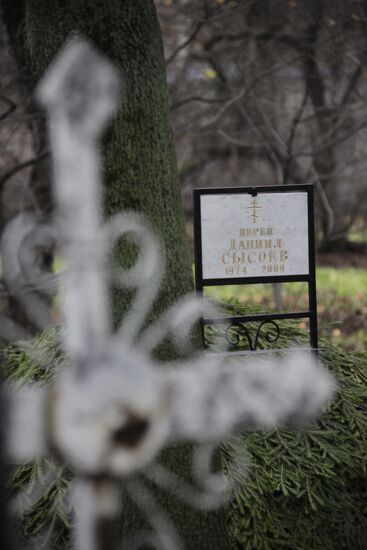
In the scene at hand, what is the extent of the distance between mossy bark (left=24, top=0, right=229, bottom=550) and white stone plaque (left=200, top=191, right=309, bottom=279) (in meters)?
0.84

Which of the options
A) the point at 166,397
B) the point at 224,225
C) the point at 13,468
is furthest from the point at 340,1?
the point at 166,397

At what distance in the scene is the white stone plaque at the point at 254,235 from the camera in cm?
299

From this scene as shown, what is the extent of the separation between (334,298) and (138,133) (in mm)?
5622

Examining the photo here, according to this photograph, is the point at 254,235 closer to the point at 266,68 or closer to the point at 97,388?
the point at 97,388

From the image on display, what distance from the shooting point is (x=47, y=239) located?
1500 millimetres

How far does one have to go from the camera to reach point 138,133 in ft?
6.45

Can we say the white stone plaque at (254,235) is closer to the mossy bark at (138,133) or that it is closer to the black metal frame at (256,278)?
the black metal frame at (256,278)

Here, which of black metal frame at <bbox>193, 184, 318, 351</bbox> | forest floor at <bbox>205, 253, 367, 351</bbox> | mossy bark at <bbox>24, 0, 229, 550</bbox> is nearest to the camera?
mossy bark at <bbox>24, 0, 229, 550</bbox>

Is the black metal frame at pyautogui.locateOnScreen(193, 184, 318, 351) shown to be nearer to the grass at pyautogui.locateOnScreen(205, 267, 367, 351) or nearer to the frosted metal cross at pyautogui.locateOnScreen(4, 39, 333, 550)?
the frosted metal cross at pyautogui.locateOnScreen(4, 39, 333, 550)

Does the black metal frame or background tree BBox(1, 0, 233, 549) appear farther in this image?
the black metal frame

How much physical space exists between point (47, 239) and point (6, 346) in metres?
2.48

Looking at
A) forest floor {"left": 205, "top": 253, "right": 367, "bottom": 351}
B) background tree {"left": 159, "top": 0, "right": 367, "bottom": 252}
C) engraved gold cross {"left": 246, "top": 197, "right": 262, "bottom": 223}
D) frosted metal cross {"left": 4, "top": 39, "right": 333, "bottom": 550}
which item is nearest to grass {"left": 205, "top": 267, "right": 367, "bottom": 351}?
forest floor {"left": 205, "top": 253, "right": 367, "bottom": 351}

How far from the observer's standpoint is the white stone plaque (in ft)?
9.82

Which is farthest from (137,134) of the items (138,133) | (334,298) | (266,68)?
(334,298)
